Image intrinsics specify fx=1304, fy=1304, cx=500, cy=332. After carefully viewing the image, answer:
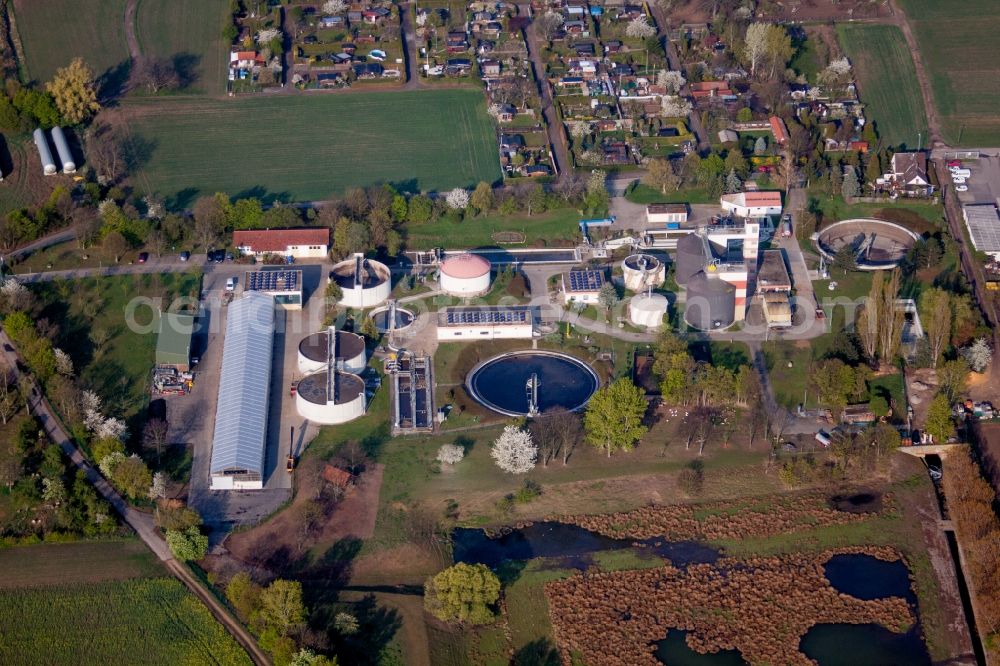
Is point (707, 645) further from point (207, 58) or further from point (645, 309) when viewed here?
point (207, 58)

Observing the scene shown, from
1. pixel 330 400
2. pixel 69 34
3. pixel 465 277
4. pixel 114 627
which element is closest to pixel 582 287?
pixel 465 277

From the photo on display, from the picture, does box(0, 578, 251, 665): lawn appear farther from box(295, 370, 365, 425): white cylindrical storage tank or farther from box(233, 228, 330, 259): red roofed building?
box(233, 228, 330, 259): red roofed building

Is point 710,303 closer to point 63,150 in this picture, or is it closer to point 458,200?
point 458,200

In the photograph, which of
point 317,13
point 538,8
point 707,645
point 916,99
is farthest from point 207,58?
point 707,645

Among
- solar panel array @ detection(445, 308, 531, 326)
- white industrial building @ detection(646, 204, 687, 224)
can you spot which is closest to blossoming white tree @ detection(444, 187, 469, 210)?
solar panel array @ detection(445, 308, 531, 326)

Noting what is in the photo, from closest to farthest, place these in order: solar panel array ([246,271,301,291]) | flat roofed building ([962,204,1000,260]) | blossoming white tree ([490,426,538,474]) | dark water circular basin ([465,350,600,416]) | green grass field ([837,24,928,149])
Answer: blossoming white tree ([490,426,538,474])
dark water circular basin ([465,350,600,416])
solar panel array ([246,271,301,291])
flat roofed building ([962,204,1000,260])
green grass field ([837,24,928,149])

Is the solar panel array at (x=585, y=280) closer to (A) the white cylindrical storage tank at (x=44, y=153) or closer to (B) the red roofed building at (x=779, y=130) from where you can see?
(B) the red roofed building at (x=779, y=130)

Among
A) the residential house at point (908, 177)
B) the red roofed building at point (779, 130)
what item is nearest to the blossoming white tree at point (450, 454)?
the residential house at point (908, 177)
